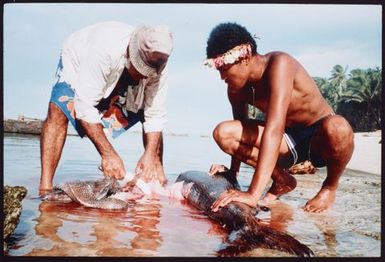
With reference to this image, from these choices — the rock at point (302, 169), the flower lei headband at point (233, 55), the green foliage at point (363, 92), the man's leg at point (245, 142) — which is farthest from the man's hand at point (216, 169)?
the rock at point (302, 169)

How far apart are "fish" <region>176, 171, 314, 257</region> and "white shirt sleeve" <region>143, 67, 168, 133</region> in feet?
2.22

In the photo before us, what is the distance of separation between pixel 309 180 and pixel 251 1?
10.8ft

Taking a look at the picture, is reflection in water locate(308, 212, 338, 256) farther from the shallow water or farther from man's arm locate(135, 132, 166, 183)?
man's arm locate(135, 132, 166, 183)

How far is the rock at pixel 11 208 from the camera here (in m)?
2.48

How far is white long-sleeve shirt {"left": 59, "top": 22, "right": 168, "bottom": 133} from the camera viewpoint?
334 cm

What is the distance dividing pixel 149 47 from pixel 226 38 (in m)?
0.67

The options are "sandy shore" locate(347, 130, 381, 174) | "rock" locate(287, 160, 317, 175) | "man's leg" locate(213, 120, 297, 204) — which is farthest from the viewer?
"rock" locate(287, 160, 317, 175)

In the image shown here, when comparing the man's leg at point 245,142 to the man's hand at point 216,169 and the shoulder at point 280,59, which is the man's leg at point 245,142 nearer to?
the man's hand at point 216,169

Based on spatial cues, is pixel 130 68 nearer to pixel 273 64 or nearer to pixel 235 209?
pixel 273 64

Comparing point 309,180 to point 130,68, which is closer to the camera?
point 130,68

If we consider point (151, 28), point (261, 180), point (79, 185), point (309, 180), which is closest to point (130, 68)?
point (151, 28)

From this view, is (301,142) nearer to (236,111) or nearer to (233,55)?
(236,111)

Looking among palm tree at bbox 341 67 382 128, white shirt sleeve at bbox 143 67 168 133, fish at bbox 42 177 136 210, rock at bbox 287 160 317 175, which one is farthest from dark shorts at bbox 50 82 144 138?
rock at bbox 287 160 317 175

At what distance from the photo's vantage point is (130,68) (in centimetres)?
361
